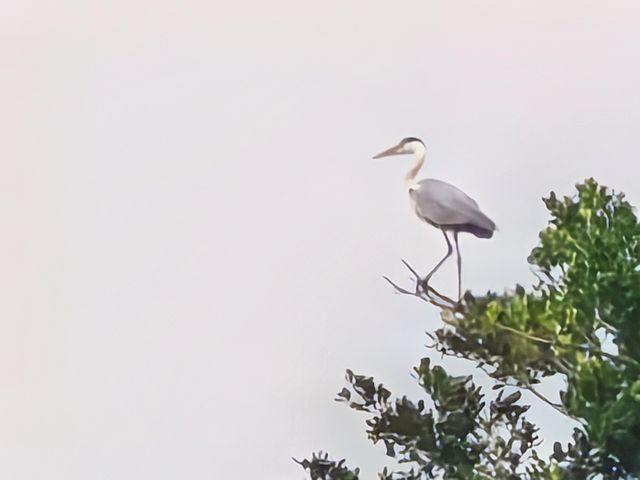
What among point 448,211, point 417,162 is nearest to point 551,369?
point 448,211

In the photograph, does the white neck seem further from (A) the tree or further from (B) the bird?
(A) the tree

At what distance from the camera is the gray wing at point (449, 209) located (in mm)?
1592

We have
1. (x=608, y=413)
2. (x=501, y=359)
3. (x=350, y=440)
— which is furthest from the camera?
(x=350, y=440)

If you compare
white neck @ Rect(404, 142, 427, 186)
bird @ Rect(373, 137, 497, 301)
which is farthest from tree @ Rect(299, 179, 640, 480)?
white neck @ Rect(404, 142, 427, 186)

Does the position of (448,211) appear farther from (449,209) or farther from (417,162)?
(417,162)

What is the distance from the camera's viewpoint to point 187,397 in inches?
64.2

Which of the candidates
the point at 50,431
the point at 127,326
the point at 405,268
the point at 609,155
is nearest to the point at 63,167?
the point at 127,326

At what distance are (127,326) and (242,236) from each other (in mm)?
270

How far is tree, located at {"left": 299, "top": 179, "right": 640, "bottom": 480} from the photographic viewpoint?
1207 millimetres

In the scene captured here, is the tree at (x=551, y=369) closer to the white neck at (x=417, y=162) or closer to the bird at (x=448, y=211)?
the bird at (x=448, y=211)

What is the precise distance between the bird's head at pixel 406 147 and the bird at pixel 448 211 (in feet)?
0.23

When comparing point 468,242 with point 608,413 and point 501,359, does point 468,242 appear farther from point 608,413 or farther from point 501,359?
point 608,413

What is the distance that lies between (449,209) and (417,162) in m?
0.14

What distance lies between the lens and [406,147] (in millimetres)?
1705
